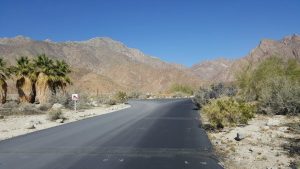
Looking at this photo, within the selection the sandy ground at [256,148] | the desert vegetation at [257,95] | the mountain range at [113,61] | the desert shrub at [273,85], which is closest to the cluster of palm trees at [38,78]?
the desert vegetation at [257,95]

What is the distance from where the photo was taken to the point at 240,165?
12.3 metres

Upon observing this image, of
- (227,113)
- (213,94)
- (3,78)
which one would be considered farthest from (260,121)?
(3,78)

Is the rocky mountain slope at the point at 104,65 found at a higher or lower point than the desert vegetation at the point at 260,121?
higher

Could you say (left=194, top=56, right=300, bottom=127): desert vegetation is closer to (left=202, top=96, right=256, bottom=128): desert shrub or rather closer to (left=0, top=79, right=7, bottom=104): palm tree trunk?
(left=202, top=96, right=256, bottom=128): desert shrub

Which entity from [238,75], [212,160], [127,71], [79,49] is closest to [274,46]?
[127,71]

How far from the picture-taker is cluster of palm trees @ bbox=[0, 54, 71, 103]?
57656 millimetres

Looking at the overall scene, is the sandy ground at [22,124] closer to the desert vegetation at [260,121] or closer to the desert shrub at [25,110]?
the desert shrub at [25,110]

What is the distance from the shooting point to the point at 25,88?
58.3 m

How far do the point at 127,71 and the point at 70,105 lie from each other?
4843 inches

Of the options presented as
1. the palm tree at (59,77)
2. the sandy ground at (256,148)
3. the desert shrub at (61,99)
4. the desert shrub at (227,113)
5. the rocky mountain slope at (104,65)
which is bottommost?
the sandy ground at (256,148)

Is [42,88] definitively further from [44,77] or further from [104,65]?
[104,65]

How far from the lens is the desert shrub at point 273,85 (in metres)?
28.9

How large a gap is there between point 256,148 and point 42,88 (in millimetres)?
45820

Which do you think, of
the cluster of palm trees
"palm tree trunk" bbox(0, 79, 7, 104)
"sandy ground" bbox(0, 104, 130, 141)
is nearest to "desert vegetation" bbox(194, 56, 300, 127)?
"sandy ground" bbox(0, 104, 130, 141)
